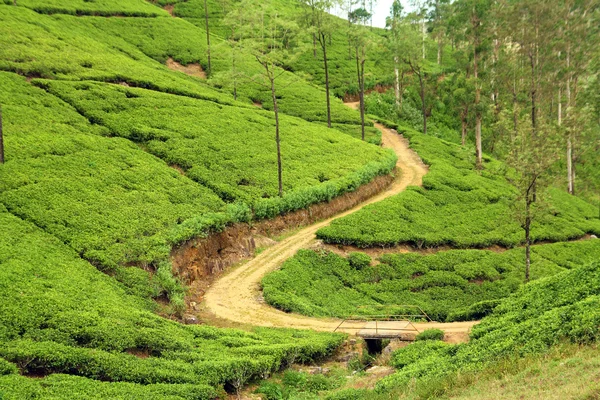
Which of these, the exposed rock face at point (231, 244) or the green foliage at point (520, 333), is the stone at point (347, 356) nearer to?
the green foliage at point (520, 333)

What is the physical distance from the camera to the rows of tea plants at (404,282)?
27.3 meters

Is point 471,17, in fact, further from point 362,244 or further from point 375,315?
point 375,315

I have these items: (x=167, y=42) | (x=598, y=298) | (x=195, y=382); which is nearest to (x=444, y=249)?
(x=598, y=298)

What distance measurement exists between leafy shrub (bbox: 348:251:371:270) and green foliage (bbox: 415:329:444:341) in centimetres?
1013

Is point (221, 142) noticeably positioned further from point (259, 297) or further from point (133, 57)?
point (133, 57)

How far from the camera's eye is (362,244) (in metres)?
34.3

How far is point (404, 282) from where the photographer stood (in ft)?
104

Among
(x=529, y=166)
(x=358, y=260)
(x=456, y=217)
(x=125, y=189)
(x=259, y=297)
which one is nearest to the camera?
(x=259, y=297)

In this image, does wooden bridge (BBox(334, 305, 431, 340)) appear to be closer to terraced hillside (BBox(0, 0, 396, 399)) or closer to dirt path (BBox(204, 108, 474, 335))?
dirt path (BBox(204, 108, 474, 335))

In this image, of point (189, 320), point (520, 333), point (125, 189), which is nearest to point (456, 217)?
point (125, 189)

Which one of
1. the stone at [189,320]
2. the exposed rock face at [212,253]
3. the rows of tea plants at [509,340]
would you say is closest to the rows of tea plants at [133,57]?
the exposed rock face at [212,253]

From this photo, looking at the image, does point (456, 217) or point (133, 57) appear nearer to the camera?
point (456, 217)

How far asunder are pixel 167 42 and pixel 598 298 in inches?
2329

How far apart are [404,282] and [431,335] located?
957 centimetres
